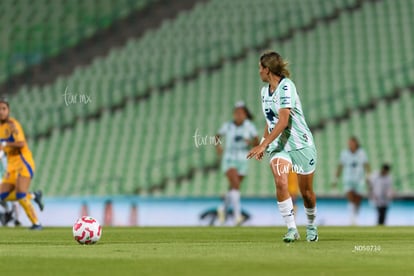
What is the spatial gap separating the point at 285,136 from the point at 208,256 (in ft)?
9.12

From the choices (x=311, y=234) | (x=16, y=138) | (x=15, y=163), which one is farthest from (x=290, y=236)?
(x=15, y=163)

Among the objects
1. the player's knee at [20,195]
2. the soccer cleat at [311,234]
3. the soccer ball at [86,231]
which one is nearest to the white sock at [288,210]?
the soccer cleat at [311,234]

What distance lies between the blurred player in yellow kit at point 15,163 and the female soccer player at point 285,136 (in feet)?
18.5

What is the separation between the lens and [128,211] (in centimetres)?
2350

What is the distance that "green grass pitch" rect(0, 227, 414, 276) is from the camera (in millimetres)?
8633

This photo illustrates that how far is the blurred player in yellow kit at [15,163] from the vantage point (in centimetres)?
1670

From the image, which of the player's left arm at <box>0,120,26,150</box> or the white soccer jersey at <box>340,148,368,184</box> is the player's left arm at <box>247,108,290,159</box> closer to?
the player's left arm at <box>0,120,26,150</box>

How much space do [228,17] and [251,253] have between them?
78.4 ft

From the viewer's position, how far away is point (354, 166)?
79.4 ft

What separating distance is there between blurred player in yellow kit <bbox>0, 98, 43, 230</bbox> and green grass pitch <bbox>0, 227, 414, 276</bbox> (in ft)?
9.44

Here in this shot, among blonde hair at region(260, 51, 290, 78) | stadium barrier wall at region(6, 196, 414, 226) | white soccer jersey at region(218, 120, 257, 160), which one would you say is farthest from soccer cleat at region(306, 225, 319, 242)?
stadium barrier wall at region(6, 196, 414, 226)

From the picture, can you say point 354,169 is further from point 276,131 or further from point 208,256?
point 208,256

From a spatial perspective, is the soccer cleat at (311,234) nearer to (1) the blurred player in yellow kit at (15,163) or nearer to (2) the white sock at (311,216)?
(2) the white sock at (311,216)

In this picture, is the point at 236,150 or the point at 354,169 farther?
the point at 354,169
